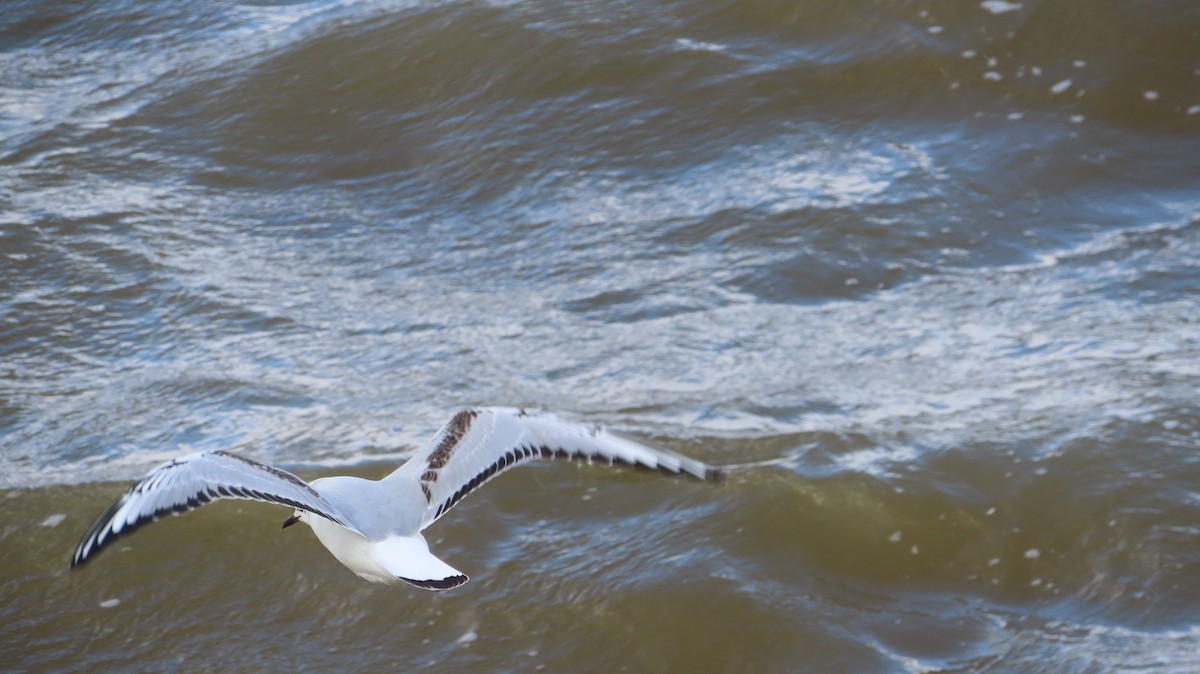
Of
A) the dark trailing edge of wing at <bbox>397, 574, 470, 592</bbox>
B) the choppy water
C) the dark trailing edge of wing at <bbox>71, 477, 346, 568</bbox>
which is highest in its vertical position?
the dark trailing edge of wing at <bbox>71, 477, 346, 568</bbox>

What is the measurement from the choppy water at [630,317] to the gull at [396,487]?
72 cm

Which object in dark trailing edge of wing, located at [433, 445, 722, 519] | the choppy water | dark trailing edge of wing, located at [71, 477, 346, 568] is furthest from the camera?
the choppy water

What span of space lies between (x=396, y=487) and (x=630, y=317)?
2.55m

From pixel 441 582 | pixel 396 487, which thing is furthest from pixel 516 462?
pixel 441 582

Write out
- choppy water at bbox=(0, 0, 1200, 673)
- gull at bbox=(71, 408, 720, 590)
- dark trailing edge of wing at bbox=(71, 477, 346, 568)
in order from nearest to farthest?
dark trailing edge of wing at bbox=(71, 477, 346, 568) → gull at bbox=(71, 408, 720, 590) → choppy water at bbox=(0, 0, 1200, 673)

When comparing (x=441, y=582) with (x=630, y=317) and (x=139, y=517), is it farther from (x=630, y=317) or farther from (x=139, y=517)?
(x=630, y=317)

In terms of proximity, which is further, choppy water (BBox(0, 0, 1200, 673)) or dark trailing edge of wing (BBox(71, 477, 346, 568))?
choppy water (BBox(0, 0, 1200, 673))

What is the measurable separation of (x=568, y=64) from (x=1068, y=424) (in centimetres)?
470

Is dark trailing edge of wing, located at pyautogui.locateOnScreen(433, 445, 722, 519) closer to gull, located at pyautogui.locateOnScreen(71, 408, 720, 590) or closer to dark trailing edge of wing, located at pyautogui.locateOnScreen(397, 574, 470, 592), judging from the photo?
gull, located at pyautogui.locateOnScreen(71, 408, 720, 590)

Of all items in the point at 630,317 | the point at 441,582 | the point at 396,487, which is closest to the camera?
the point at 441,582

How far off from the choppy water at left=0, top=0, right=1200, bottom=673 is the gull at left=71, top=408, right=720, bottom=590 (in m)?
0.72

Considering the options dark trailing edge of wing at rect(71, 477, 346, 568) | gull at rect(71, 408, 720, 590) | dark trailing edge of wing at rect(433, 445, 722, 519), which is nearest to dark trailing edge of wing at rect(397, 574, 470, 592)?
gull at rect(71, 408, 720, 590)

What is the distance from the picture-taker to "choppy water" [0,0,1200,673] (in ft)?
16.0

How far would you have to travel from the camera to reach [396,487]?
433 cm
